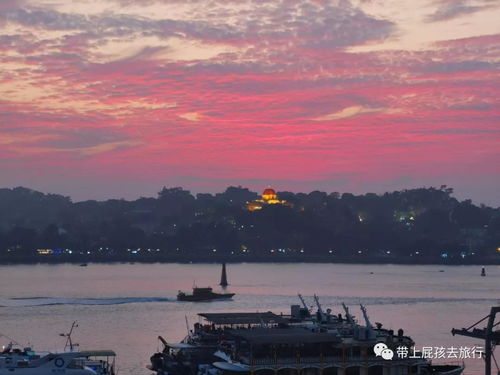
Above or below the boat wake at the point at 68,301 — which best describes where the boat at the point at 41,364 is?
below

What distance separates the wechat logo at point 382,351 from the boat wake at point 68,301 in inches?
2494

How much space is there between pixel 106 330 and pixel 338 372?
123 ft

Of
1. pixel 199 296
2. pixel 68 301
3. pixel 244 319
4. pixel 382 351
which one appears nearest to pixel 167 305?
pixel 199 296

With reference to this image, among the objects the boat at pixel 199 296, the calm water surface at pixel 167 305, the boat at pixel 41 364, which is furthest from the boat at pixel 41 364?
the boat at pixel 199 296

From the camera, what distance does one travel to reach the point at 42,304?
106 m

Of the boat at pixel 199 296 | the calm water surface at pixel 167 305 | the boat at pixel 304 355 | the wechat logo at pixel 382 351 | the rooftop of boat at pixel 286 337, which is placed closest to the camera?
the boat at pixel 304 355

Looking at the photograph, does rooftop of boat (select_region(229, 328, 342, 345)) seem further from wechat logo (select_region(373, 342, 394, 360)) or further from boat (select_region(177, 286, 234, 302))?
boat (select_region(177, 286, 234, 302))

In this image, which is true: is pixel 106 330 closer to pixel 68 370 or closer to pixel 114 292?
pixel 68 370

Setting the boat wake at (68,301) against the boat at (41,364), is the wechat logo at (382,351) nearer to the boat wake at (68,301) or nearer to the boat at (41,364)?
the boat at (41,364)

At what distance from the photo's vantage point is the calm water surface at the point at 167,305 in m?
75.3

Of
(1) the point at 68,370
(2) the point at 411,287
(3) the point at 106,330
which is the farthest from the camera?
(2) the point at 411,287

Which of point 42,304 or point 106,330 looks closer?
point 106,330

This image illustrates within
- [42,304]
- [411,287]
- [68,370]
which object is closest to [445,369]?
[68,370]

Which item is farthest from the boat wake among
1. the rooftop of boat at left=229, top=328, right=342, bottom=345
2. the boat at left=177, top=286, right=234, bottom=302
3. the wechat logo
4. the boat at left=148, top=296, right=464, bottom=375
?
the wechat logo
